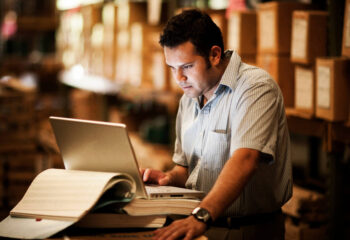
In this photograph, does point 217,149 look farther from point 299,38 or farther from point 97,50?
point 97,50

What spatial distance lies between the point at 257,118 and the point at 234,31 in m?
1.86

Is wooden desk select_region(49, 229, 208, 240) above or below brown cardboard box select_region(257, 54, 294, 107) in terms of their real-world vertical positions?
below

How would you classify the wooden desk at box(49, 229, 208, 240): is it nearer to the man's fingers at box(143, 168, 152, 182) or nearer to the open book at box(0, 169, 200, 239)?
the open book at box(0, 169, 200, 239)

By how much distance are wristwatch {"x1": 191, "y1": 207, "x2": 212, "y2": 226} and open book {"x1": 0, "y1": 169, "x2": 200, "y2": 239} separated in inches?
4.1

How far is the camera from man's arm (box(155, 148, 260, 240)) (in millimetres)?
1736

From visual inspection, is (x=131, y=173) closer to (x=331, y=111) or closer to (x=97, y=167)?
(x=97, y=167)

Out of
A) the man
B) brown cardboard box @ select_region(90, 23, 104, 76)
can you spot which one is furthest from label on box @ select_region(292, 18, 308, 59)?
brown cardboard box @ select_region(90, 23, 104, 76)

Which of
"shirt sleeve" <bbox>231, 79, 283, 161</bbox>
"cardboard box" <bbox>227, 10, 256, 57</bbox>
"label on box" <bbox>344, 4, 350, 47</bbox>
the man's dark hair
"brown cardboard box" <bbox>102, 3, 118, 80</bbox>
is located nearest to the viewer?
"shirt sleeve" <bbox>231, 79, 283, 161</bbox>

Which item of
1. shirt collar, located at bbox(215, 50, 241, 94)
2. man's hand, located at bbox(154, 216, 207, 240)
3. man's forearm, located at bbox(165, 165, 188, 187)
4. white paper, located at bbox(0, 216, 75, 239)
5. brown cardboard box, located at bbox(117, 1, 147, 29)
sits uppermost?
brown cardboard box, located at bbox(117, 1, 147, 29)

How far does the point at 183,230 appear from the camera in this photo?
173 centimetres

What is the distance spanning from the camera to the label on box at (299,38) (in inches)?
122

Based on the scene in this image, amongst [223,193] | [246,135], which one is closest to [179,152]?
[246,135]

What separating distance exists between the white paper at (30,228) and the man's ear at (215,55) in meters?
0.85

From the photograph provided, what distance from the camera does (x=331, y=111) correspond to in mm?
2885
